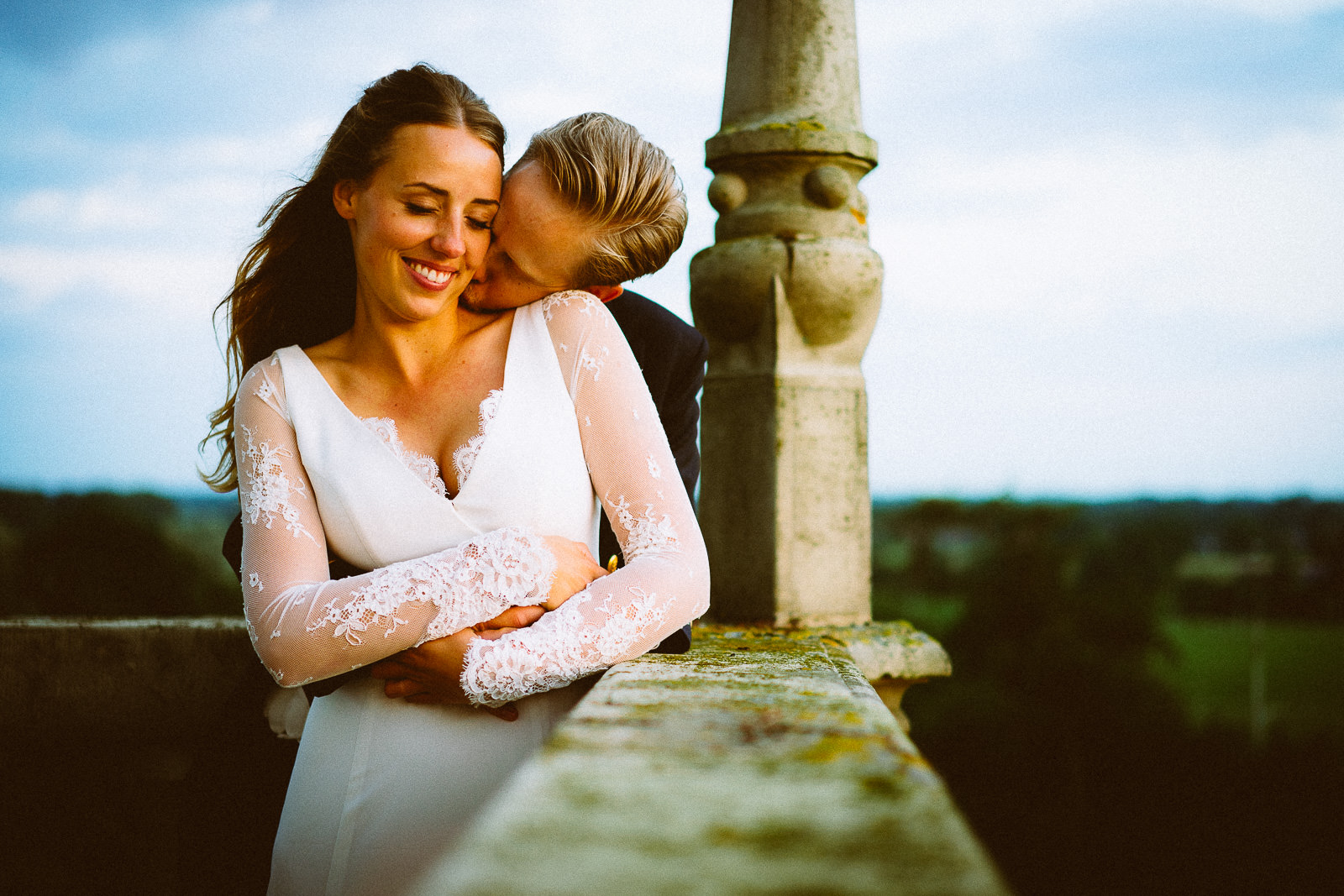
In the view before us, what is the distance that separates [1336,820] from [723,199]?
113 feet

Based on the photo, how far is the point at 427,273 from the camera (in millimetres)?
2131

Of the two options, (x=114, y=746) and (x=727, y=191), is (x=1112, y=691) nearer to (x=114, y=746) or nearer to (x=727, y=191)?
(x=727, y=191)

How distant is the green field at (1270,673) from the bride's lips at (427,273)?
42975mm

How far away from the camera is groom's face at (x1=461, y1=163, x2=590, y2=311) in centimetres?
Answer: 211

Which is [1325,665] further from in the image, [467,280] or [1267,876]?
[467,280]

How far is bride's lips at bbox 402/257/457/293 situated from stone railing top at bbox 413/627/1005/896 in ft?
3.81

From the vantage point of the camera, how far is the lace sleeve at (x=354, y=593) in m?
1.78

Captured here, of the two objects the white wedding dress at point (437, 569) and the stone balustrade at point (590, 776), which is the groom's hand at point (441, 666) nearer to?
the white wedding dress at point (437, 569)

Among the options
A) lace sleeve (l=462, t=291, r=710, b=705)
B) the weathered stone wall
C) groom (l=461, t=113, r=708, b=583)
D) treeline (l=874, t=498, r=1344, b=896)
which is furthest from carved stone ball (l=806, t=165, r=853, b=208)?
treeline (l=874, t=498, r=1344, b=896)

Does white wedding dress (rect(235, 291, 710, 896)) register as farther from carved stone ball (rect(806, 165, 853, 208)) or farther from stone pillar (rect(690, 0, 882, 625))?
carved stone ball (rect(806, 165, 853, 208))

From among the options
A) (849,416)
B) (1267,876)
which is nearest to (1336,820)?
A: (1267,876)

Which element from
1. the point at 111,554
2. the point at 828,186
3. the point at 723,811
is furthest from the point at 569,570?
the point at 111,554

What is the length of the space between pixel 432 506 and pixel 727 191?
1682mm

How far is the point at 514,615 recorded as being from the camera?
6.07 feet
